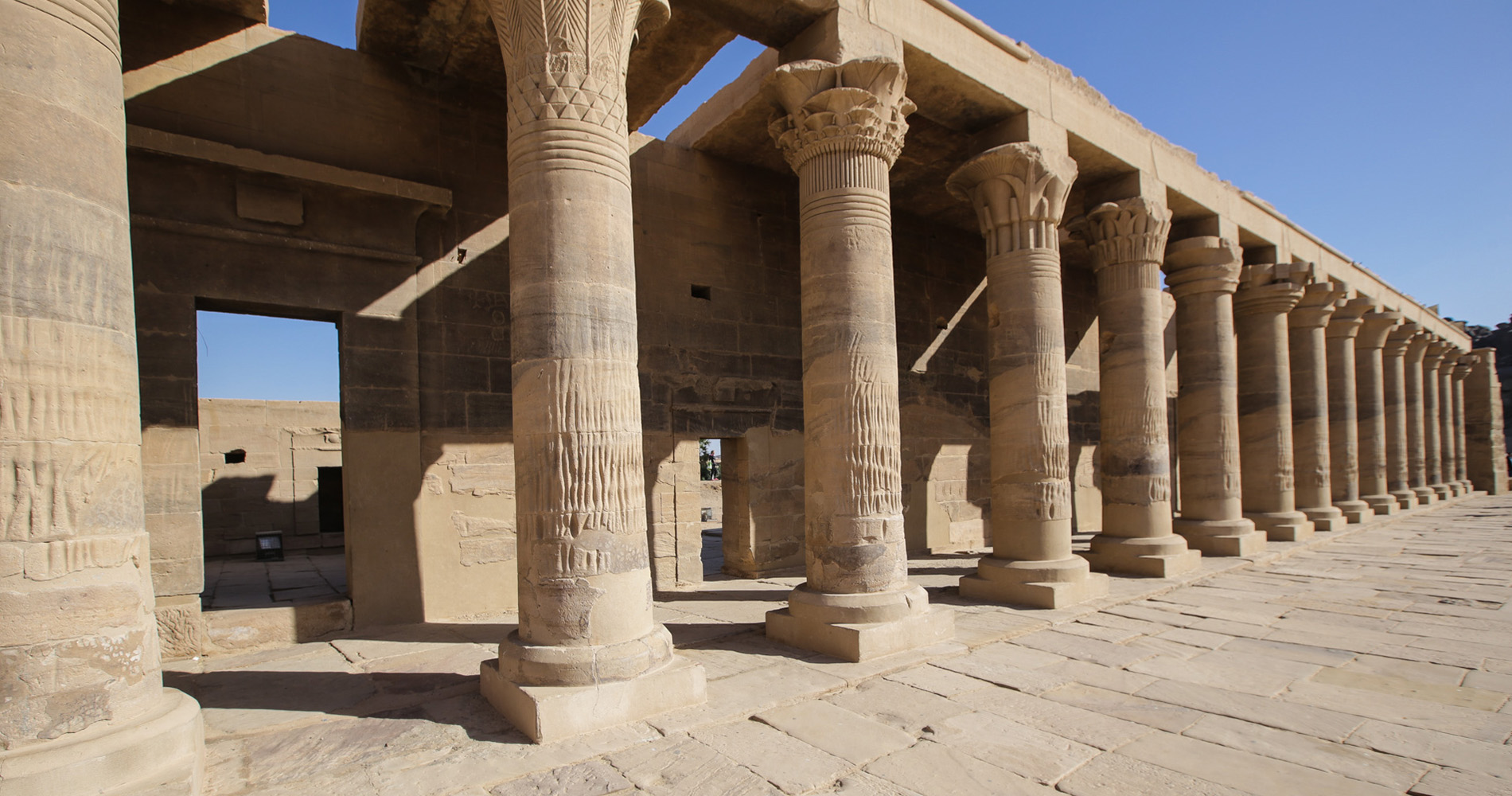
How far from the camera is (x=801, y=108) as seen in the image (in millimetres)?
6480

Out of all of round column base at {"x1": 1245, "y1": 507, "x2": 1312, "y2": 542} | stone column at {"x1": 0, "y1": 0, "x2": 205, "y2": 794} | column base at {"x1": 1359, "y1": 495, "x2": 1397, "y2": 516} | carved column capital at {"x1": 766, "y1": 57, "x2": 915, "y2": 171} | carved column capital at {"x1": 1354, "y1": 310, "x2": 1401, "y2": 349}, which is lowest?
column base at {"x1": 1359, "y1": 495, "x2": 1397, "y2": 516}

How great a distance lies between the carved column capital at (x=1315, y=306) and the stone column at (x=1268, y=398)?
3.94ft

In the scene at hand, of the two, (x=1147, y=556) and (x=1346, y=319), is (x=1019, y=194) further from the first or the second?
(x=1346, y=319)

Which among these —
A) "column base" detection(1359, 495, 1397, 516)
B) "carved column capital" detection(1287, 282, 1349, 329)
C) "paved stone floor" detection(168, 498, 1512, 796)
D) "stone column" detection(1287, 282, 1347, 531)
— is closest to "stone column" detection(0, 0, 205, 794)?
"paved stone floor" detection(168, 498, 1512, 796)

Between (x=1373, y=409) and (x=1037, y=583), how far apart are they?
47.2 feet

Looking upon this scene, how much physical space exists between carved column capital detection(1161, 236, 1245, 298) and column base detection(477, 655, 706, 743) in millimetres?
10241

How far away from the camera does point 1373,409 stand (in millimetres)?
16781

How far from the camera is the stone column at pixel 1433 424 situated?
20797mm

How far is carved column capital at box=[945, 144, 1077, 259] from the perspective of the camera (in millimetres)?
8039

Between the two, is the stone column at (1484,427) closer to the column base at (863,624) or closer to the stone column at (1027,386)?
the stone column at (1027,386)

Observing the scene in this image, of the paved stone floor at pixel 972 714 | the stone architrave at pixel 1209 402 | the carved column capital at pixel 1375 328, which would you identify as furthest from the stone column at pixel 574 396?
the carved column capital at pixel 1375 328

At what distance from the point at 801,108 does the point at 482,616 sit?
569cm

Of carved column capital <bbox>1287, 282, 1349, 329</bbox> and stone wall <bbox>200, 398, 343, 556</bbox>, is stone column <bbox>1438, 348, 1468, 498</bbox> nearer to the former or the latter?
carved column capital <bbox>1287, 282, 1349, 329</bbox>

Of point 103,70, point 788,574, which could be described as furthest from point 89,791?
point 788,574
